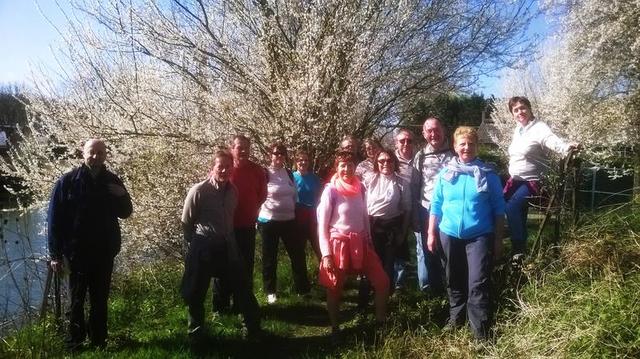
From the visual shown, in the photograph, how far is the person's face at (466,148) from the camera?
3944mm

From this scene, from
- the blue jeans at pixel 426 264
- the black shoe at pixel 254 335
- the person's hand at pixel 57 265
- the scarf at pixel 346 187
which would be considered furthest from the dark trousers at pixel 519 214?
the person's hand at pixel 57 265

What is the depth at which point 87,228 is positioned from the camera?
4.19 meters

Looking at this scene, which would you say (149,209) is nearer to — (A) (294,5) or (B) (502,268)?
(A) (294,5)

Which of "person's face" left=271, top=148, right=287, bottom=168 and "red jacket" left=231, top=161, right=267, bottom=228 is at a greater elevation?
"person's face" left=271, top=148, right=287, bottom=168

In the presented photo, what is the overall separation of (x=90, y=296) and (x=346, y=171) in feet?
8.03

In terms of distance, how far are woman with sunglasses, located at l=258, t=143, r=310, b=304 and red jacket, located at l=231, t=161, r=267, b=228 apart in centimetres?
35

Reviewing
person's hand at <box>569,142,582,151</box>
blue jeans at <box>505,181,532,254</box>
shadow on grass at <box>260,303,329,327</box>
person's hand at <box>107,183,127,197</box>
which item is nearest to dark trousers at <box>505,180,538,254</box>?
blue jeans at <box>505,181,532,254</box>

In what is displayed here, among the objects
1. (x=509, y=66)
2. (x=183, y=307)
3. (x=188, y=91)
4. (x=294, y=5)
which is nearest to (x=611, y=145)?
(x=509, y=66)

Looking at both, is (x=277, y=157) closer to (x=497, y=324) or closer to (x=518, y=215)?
(x=518, y=215)

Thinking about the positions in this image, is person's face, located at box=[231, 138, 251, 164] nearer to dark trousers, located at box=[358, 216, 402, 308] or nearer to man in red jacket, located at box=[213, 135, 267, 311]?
man in red jacket, located at box=[213, 135, 267, 311]

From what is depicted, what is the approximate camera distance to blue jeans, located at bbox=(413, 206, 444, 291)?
5003 millimetres

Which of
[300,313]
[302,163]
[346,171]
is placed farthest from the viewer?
[302,163]

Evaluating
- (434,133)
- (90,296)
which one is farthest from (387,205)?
(90,296)

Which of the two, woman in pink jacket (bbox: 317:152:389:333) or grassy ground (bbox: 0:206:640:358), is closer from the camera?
grassy ground (bbox: 0:206:640:358)
